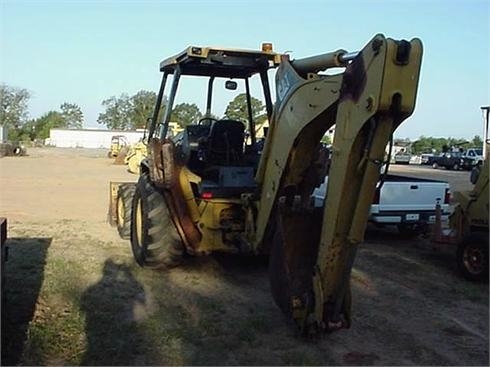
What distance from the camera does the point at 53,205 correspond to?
13578 mm

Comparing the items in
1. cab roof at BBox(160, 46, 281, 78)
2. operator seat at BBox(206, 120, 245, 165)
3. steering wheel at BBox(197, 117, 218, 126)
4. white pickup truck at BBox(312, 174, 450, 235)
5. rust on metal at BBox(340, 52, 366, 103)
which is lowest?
white pickup truck at BBox(312, 174, 450, 235)

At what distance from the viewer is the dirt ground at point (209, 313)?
4684 millimetres

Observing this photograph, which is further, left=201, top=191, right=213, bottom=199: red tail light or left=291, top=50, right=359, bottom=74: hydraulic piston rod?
left=201, top=191, right=213, bottom=199: red tail light

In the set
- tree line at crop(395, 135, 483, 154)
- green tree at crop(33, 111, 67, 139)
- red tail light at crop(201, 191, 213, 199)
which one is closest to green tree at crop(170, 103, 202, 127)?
red tail light at crop(201, 191, 213, 199)

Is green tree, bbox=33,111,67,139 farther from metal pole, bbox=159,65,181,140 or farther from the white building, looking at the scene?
metal pole, bbox=159,65,181,140

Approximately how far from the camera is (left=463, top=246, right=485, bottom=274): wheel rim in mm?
7332

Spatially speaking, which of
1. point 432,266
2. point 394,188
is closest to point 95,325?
point 432,266

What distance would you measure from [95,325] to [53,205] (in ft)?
29.2

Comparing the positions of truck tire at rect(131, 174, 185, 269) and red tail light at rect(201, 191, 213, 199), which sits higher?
red tail light at rect(201, 191, 213, 199)

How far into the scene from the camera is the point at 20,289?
6.09 meters

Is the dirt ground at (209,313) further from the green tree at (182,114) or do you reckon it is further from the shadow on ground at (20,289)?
the green tree at (182,114)

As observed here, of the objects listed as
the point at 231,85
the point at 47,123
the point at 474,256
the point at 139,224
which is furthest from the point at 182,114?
the point at 47,123

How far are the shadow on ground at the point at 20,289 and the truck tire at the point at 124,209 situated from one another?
107cm

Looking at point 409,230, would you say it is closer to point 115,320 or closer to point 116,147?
point 115,320
